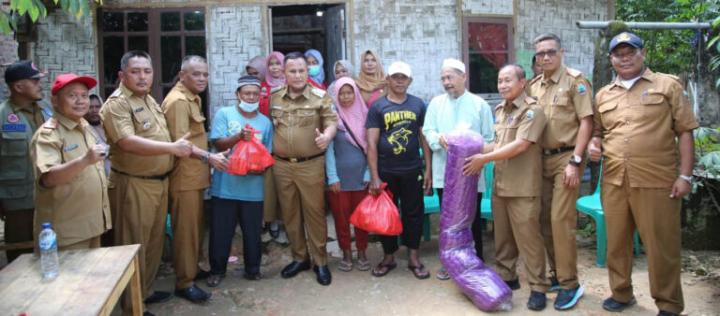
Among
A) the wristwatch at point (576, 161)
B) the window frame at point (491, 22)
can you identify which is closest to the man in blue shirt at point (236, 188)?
the wristwatch at point (576, 161)

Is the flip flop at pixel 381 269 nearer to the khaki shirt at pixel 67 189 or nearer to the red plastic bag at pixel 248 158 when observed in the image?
the red plastic bag at pixel 248 158

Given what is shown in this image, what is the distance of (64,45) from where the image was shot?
617 centimetres

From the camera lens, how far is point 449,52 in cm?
673

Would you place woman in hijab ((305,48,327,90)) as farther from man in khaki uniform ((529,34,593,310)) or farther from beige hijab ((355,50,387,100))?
man in khaki uniform ((529,34,593,310))

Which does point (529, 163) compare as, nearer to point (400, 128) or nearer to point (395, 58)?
point (400, 128)

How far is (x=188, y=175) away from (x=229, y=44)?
2.85 metres

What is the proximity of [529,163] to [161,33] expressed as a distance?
14.9 feet

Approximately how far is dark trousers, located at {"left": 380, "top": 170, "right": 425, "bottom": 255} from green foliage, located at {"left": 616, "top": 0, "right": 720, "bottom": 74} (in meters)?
3.49

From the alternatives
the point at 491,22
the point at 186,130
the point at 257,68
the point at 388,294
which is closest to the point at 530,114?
the point at 388,294

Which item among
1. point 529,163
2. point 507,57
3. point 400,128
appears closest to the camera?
point 529,163

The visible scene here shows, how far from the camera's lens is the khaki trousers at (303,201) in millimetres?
4434

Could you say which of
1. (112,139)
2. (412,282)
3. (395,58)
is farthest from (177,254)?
(395,58)

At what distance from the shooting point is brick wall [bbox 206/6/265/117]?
6.41m

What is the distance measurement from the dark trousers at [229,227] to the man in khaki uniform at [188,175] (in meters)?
0.19
